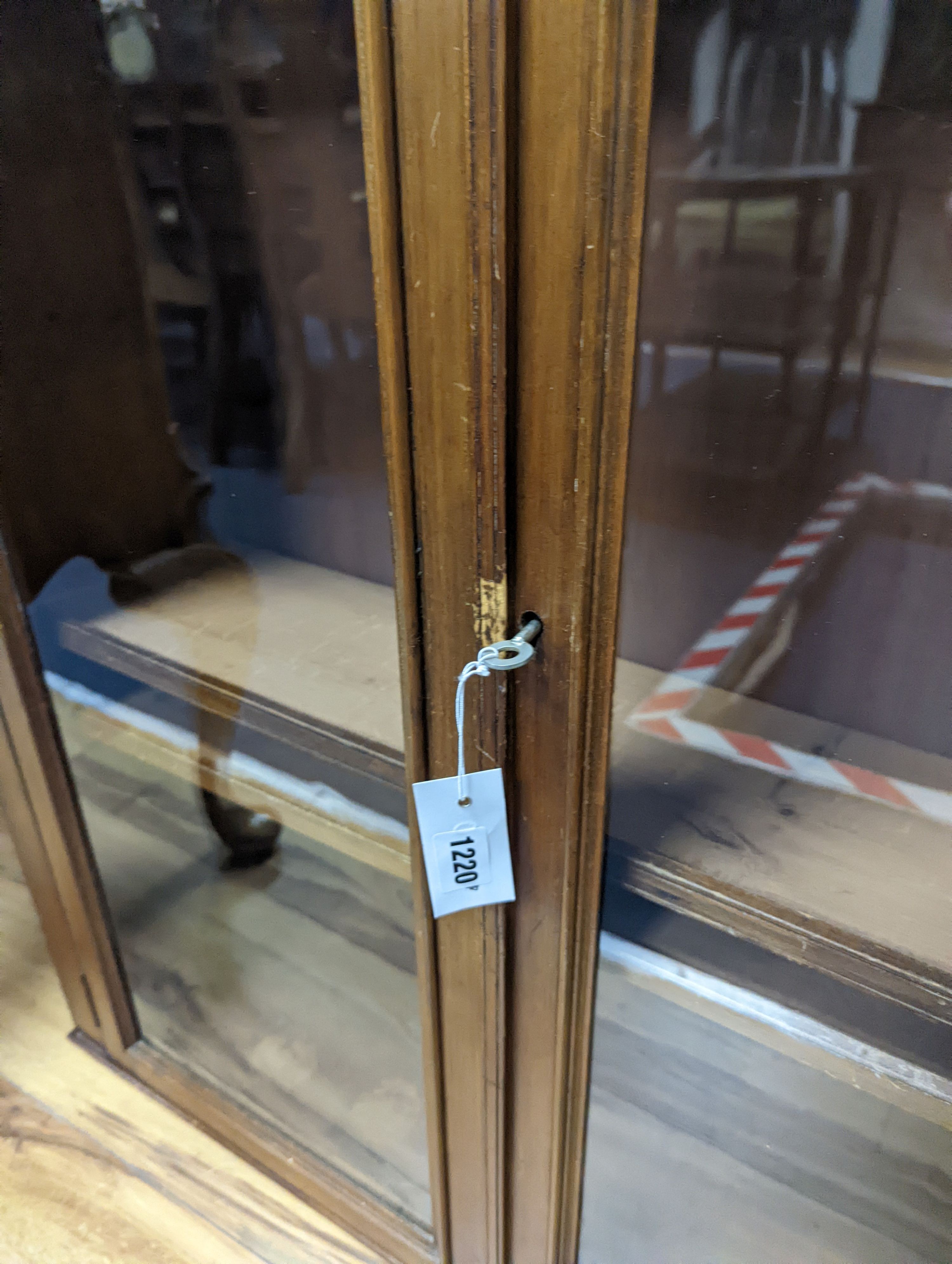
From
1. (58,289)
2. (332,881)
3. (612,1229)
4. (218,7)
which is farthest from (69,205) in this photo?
(612,1229)

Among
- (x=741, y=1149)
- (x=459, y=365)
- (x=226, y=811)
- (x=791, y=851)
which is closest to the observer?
(x=459, y=365)

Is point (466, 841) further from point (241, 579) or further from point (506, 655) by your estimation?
point (241, 579)

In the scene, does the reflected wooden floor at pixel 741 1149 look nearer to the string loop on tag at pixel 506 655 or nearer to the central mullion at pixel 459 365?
the central mullion at pixel 459 365

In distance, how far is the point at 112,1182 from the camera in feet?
3.26

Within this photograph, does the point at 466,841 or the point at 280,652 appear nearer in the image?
the point at 466,841

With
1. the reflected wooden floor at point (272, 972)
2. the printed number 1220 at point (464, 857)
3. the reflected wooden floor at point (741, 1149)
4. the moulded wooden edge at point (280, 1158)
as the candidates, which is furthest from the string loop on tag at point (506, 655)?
→ the moulded wooden edge at point (280, 1158)

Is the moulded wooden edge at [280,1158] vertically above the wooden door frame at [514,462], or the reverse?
the wooden door frame at [514,462]

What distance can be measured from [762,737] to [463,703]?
244mm

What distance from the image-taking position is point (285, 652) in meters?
0.77

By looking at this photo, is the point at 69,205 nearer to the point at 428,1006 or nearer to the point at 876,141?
the point at 876,141

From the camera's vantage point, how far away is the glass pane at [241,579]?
2.01 feet

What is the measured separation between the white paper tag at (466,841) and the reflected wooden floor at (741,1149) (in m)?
0.12

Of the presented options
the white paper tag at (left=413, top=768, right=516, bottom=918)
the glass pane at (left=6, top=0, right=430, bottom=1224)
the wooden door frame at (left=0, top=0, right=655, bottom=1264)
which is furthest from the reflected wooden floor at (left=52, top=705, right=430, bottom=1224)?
the white paper tag at (left=413, top=768, right=516, bottom=918)

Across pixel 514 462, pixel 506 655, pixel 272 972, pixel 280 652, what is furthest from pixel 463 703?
pixel 272 972
